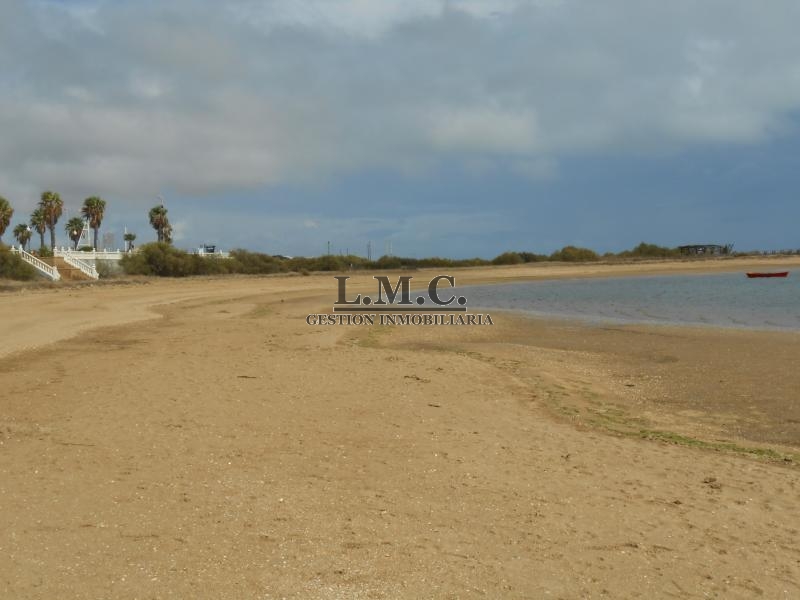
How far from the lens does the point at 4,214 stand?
57.2 metres

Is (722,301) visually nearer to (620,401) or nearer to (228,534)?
(620,401)

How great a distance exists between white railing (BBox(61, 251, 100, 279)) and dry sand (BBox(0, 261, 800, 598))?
37827 mm

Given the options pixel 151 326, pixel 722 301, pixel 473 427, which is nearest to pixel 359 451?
pixel 473 427

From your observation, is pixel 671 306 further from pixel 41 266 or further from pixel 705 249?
pixel 705 249

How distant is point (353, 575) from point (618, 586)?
59.9 inches

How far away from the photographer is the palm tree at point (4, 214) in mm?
56725

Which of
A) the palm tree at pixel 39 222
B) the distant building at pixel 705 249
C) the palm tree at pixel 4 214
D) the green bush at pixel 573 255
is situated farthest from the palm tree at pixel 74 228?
the distant building at pixel 705 249

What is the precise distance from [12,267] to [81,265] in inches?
222

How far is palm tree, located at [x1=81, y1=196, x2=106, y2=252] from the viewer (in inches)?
2857

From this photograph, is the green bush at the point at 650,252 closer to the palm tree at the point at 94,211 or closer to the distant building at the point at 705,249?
the distant building at the point at 705,249

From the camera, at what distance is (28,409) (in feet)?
27.3

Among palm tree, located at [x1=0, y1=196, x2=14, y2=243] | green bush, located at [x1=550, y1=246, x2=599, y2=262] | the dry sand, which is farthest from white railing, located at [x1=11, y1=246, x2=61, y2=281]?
green bush, located at [x1=550, y1=246, x2=599, y2=262]

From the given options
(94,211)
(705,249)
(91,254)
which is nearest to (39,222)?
(94,211)

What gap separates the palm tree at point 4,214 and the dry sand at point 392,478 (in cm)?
5033
